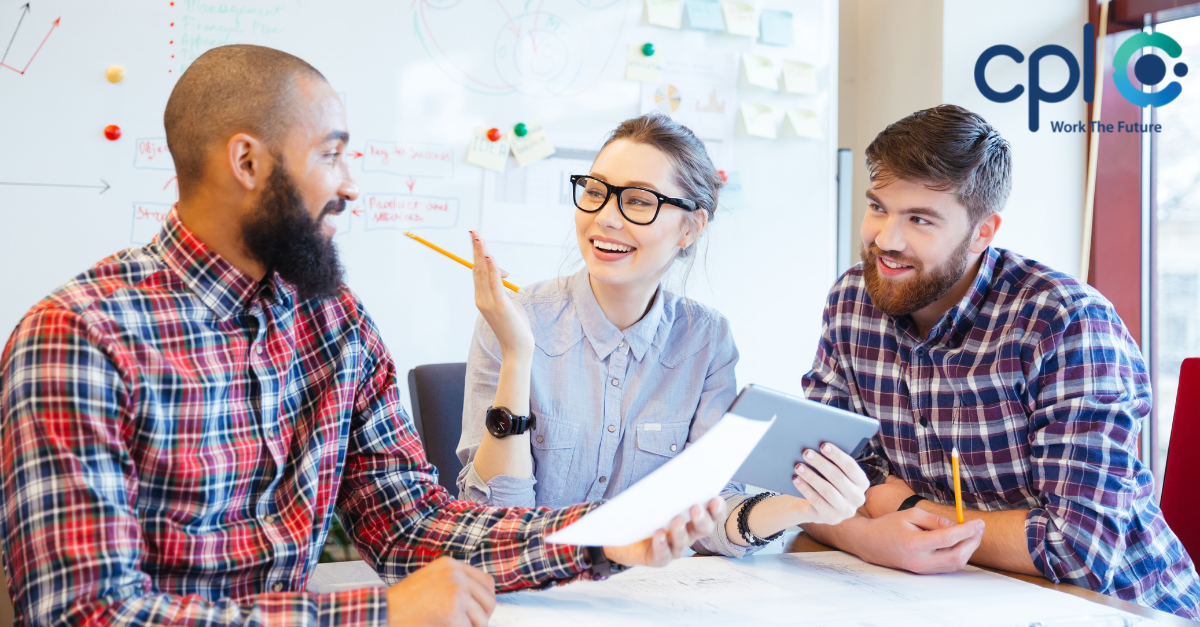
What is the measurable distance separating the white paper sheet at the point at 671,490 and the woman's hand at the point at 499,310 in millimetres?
487

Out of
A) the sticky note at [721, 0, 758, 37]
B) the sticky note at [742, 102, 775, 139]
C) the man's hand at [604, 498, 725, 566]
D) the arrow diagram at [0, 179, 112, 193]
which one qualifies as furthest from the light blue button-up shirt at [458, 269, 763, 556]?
the sticky note at [721, 0, 758, 37]

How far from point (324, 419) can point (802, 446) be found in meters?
0.57

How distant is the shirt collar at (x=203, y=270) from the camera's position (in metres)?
0.98

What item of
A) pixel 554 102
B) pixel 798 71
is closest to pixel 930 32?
pixel 798 71

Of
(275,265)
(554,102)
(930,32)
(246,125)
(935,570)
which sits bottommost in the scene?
(935,570)

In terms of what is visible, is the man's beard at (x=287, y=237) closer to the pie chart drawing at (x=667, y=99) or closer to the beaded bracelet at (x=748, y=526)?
the beaded bracelet at (x=748, y=526)

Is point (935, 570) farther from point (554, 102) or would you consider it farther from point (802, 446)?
point (554, 102)

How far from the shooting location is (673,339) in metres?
1.61

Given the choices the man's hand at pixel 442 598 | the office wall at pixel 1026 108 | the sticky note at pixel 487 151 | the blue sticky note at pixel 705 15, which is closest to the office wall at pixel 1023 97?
the office wall at pixel 1026 108

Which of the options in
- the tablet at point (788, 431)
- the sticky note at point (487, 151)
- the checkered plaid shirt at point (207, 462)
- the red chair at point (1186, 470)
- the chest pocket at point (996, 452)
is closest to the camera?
the checkered plaid shirt at point (207, 462)

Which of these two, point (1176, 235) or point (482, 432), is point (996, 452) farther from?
point (1176, 235)

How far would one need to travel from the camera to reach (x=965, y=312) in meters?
1.40

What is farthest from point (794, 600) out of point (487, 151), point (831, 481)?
point (487, 151)

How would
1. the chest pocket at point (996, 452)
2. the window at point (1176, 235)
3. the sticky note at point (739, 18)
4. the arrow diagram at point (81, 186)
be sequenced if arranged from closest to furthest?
the chest pocket at point (996, 452)
the arrow diagram at point (81, 186)
the window at point (1176, 235)
the sticky note at point (739, 18)
